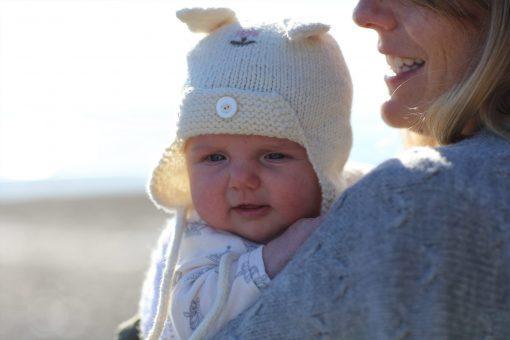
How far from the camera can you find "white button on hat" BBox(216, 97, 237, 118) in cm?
292

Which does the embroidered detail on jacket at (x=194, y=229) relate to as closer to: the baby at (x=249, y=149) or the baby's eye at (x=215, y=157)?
the baby at (x=249, y=149)

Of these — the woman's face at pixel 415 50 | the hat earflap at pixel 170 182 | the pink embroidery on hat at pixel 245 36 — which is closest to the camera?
the woman's face at pixel 415 50

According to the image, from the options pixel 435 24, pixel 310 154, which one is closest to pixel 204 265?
pixel 310 154

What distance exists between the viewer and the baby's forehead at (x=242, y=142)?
116 inches

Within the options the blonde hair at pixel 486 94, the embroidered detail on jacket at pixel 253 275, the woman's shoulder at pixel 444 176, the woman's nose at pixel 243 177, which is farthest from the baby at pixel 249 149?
the woman's shoulder at pixel 444 176

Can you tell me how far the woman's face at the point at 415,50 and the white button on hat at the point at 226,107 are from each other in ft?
1.53

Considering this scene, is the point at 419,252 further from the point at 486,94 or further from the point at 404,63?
the point at 404,63

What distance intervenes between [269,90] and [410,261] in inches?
42.1

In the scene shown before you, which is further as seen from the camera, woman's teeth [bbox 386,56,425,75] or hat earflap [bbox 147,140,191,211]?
hat earflap [bbox 147,140,191,211]

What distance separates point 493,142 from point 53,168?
21306mm

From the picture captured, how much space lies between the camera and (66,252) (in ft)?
46.3

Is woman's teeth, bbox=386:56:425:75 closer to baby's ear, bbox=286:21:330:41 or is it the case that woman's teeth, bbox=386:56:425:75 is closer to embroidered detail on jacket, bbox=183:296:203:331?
baby's ear, bbox=286:21:330:41

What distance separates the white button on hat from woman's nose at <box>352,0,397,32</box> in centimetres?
46

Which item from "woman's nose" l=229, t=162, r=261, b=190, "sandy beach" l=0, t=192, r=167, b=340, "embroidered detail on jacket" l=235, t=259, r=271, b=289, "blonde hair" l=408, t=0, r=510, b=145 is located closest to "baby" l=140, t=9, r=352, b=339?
"woman's nose" l=229, t=162, r=261, b=190
